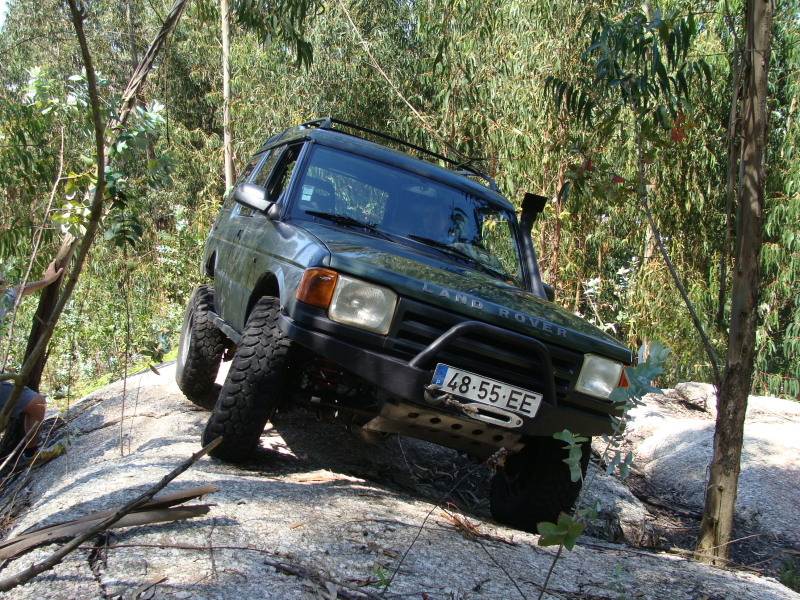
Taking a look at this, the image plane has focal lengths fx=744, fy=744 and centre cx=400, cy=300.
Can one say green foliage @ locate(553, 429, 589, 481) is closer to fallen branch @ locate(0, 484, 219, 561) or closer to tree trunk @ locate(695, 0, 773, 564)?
fallen branch @ locate(0, 484, 219, 561)

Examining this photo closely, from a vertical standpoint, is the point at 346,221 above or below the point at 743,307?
below

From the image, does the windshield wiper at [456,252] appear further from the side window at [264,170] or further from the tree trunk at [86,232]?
the tree trunk at [86,232]

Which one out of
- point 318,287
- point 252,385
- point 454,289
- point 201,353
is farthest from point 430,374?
point 201,353

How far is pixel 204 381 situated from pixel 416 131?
7.62m

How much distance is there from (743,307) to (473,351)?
158 cm

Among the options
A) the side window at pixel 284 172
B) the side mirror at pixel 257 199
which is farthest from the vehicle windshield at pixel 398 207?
the side window at pixel 284 172

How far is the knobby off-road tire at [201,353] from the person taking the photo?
518 centimetres

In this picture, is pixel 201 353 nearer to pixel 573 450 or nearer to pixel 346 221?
pixel 346 221

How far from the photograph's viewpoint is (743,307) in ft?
12.5

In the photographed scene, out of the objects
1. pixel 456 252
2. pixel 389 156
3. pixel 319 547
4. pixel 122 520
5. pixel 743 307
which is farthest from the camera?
pixel 389 156

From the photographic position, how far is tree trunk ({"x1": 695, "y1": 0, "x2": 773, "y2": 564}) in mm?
3787

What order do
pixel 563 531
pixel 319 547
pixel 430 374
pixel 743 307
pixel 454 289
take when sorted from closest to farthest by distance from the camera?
1. pixel 563 531
2. pixel 319 547
3. pixel 430 374
4. pixel 454 289
5. pixel 743 307

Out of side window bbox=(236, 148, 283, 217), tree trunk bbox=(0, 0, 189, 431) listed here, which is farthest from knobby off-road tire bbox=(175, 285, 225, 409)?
tree trunk bbox=(0, 0, 189, 431)

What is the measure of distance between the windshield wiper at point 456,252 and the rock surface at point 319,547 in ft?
4.31
